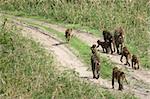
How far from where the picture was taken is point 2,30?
27.6m

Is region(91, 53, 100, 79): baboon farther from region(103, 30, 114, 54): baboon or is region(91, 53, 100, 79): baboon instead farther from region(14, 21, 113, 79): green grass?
region(103, 30, 114, 54): baboon

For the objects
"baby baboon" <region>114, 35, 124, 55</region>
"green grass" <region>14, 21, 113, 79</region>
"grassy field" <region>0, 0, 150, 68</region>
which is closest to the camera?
"green grass" <region>14, 21, 113, 79</region>

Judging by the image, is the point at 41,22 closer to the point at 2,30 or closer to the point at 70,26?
the point at 70,26

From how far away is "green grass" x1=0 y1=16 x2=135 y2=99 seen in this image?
70.5ft

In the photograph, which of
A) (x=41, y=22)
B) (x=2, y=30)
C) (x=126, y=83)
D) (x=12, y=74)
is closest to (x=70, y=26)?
(x=41, y=22)

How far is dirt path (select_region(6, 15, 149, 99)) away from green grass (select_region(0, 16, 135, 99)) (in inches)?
43.9

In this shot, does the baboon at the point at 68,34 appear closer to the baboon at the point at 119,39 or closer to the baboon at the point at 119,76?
the baboon at the point at 119,39

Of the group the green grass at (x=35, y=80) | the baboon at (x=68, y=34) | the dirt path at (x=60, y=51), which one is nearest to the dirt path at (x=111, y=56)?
the baboon at (x=68, y=34)

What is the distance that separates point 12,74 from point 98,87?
3.70 m

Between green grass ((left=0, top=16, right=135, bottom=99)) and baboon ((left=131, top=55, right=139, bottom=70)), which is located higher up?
green grass ((left=0, top=16, right=135, bottom=99))

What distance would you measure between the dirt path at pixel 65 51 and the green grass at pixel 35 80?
1.12 metres

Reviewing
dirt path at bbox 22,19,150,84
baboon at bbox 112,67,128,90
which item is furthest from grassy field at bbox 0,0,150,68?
baboon at bbox 112,67,128,90

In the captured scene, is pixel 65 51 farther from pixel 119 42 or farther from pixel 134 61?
pixel 134 61

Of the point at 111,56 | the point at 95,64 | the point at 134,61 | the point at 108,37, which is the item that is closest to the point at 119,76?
the point at 95,64
